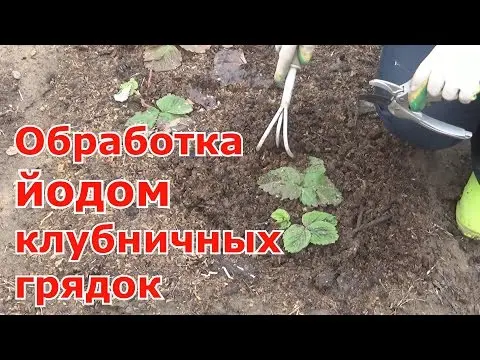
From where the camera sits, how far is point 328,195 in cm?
153

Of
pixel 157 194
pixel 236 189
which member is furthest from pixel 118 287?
pixel 236 189

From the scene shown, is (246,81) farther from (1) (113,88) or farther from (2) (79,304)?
(2) (79,304)

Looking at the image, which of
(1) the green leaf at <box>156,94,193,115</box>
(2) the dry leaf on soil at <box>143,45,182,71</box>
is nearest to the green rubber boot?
(1) the green leaf at <box>156,94,193,115</box>

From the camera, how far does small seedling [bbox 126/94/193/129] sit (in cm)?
166

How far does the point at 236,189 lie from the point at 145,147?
252 mm

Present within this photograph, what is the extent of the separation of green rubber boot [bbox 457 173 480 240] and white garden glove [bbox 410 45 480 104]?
353mm

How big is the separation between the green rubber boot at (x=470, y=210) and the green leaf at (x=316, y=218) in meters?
0.28

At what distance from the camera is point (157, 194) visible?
156 centimetres

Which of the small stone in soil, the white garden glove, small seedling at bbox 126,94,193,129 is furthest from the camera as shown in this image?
small seedling at bbox 126,94,193,129
